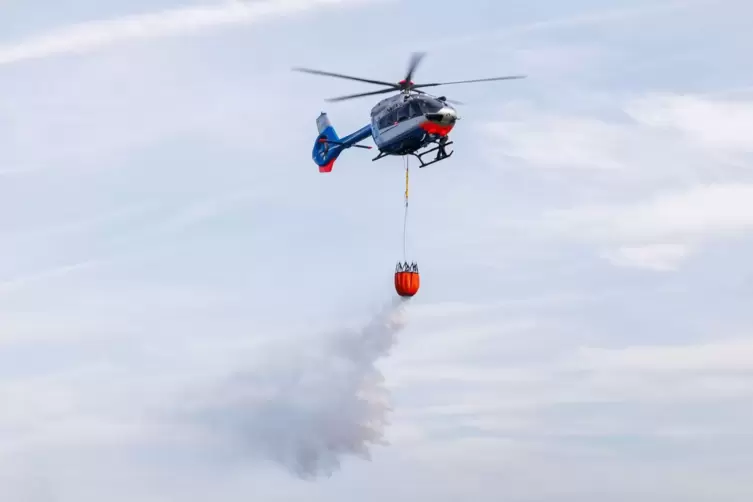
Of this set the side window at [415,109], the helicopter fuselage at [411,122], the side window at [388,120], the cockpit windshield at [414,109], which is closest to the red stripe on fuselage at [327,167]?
the helicopter fuselage at [411,122]

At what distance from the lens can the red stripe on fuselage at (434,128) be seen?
9344cm

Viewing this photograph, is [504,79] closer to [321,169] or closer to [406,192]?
[406,192]

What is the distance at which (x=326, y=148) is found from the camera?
375ft

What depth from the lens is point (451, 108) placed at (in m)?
94.3

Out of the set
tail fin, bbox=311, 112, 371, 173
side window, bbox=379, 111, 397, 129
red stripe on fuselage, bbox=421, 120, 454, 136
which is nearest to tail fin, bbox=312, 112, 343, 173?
tail fin, bbox=311, 112, 371, 173

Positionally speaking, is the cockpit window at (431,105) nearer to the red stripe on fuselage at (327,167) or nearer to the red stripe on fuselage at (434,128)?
the red stripe on fuselage at (434,128)

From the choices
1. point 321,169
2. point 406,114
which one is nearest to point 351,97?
point 406,114

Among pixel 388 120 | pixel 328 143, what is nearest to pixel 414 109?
pixel 388 120

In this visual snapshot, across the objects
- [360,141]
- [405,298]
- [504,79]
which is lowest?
[405,298]

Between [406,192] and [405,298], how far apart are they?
7611mm

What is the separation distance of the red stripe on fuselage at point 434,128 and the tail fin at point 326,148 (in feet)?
60.9

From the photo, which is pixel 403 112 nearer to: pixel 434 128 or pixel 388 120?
pixel 388 120

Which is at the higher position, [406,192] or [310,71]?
[310,71]

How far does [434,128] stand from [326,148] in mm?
22214
